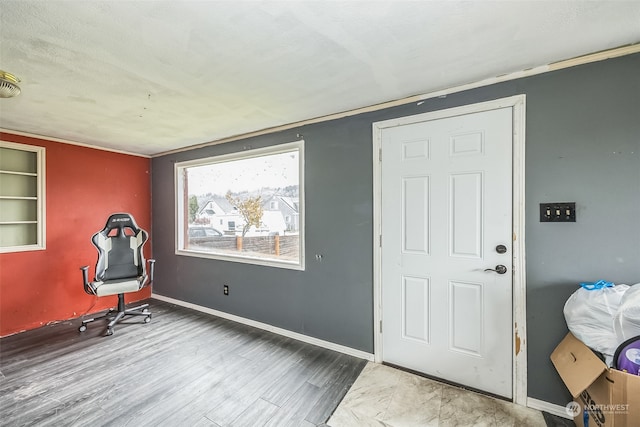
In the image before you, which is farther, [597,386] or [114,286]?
[114,286]

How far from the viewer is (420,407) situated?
1800 mm

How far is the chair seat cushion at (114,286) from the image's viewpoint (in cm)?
297

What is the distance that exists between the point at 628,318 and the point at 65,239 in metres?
5.13

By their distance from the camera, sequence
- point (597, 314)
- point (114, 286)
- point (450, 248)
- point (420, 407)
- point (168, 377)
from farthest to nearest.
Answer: point (114, 286) < point (168, 377) < point (450, 248) < point (420, 407) < point (597, 314)

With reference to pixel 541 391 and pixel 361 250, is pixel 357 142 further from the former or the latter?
pixel 541 391

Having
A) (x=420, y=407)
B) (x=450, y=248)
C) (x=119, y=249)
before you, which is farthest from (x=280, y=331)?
(x=119, y=249)

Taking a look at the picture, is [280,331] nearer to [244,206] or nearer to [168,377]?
[168,377]

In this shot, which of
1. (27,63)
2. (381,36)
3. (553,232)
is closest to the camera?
(381,36)

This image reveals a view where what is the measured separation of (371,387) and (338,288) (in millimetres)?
836

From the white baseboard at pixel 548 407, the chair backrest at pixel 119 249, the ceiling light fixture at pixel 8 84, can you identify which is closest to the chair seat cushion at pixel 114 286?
the chair backrest at pixel 119 249

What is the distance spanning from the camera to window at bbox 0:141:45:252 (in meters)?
2.91

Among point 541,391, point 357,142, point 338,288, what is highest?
point 357,142

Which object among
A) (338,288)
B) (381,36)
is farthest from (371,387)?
(381,36)

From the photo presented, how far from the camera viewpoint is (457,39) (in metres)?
1.42
